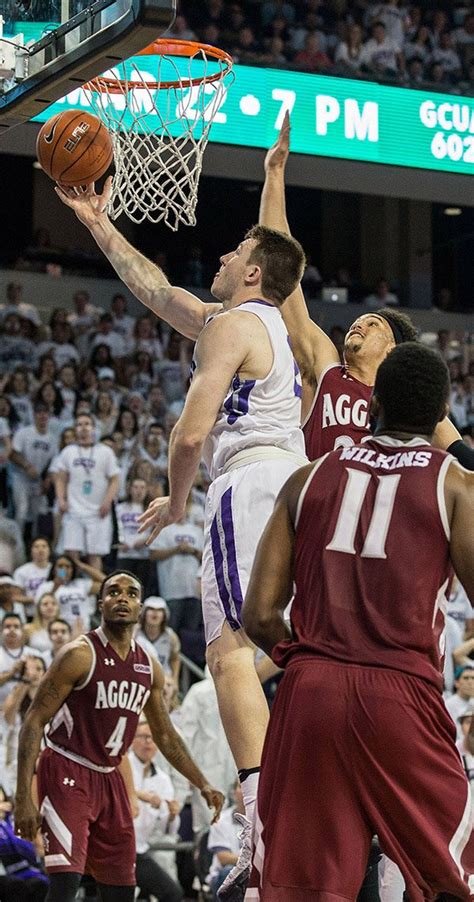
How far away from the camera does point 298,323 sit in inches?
222

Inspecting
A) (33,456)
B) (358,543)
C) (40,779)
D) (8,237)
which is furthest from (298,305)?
(8,237)

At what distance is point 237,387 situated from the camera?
488 cm

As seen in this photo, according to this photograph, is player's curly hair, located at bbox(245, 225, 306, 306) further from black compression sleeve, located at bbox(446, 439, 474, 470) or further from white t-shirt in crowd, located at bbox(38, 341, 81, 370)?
white t-shirt in crowd, located at bbox(38, 341, 81, 370)

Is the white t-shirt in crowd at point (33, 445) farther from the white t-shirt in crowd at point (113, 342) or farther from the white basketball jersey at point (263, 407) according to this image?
the white basketball jersey at point (263, 407)

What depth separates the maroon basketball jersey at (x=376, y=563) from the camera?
338cm

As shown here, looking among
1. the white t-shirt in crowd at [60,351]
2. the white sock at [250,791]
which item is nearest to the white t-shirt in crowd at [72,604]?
the white t-shirt in crowd at [60,351]

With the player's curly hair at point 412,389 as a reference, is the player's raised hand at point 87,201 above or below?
above

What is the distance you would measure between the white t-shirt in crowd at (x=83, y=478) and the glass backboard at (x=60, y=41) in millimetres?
6976

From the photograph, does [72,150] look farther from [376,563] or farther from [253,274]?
[376,563]

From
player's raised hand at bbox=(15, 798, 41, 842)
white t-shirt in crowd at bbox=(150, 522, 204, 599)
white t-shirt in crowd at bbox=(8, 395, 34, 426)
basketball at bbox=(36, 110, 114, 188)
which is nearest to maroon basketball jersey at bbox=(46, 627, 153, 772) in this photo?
player's raised hand at bbox=(15, 798, 41, 842)

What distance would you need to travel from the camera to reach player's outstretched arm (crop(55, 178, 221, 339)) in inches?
214

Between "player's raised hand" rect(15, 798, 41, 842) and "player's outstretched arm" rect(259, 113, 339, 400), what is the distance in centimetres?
253

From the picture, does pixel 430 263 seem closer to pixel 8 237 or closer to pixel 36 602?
pixel 8 237

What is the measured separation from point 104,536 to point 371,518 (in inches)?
369
